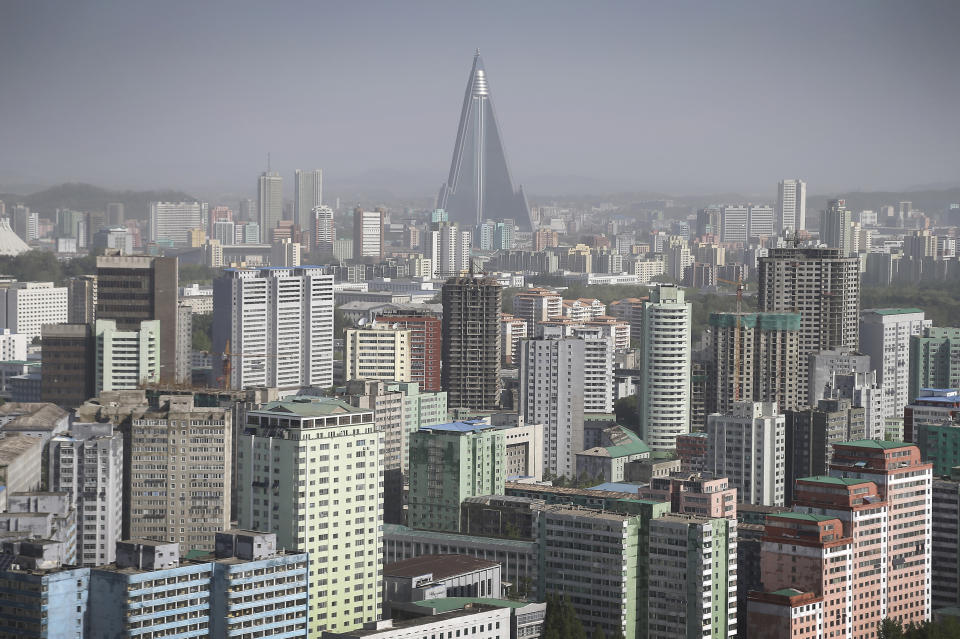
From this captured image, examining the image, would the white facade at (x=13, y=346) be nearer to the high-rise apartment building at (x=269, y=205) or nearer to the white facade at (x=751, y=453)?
Result: the white facade at (x=751, y=453)

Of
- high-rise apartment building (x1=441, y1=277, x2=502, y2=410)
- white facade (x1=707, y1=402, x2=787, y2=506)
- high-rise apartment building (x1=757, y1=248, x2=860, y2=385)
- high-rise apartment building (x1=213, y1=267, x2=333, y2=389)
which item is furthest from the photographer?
high-rise apartment building (x1=213, y1=267, x2=333, y2=389)

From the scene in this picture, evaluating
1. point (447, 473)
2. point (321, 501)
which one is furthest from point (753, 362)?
point (321, 501)

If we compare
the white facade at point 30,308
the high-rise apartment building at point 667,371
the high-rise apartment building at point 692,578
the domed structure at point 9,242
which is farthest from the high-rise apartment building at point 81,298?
the high-rise apartment building at point 692,578

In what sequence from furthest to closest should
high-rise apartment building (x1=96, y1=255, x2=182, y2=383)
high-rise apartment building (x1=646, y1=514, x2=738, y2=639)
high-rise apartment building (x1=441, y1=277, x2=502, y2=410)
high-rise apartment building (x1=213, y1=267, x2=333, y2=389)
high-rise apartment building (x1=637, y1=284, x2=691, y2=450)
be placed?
high-rise apartment building (x1=213, y1=267, x2=333, y2=389)
high-rise apartment building (x1=441, y1=277, x2=502, y2=410)
high-rise apartment building (x1=96, y1=255, x2=182, y2=383)
high-rise apartment building (x1=637, y1=284, x2=691, y2=450)
high-rise apartment building (x1=646, y1=514, x2=738, y2=639)

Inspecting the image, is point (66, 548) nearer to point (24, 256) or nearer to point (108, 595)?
point (108, 595)

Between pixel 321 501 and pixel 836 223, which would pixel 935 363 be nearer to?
pixel 321 501

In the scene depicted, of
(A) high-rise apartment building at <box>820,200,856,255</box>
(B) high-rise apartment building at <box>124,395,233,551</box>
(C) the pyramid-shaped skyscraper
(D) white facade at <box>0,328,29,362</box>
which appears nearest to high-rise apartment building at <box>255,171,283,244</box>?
(C) the pyramid-shaped skyscraper

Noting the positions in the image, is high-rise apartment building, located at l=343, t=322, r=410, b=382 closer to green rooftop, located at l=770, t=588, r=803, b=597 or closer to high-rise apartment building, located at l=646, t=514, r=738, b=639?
high-rise apartment building, located at l=646, t=514, r=738, b=639

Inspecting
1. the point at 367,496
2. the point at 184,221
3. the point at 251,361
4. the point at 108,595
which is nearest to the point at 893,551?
the point at 367,496
